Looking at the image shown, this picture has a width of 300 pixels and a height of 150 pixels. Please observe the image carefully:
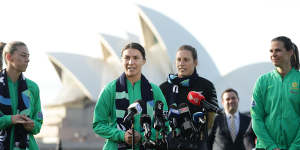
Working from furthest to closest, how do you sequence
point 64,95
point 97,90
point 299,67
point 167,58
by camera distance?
point 64,95
point 97,90
point 167,58
point 299,67

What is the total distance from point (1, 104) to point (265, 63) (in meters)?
32.5

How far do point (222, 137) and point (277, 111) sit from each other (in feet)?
7.40

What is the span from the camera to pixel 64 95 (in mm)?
39844

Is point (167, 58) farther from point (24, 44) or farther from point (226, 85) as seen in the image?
point (24, 44)

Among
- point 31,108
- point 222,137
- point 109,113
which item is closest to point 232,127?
point 222,137

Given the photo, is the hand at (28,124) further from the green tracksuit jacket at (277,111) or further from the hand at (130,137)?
the green tracksuit jacket at (277,111)

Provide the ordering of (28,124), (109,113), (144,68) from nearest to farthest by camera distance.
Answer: (109,113), (28,124), (144,68)

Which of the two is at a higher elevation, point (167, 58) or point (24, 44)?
point (167, 58)

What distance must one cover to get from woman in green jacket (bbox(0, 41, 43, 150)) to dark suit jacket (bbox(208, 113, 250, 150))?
2.48 m

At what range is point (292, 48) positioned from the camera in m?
3.54

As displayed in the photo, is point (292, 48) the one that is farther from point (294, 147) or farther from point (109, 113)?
point (109, 113)

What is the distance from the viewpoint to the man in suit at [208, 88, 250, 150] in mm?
5602

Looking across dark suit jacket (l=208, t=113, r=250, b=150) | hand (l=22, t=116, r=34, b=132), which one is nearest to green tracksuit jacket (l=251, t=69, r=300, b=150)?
hand (l=22, t=116, r=34, b=132)

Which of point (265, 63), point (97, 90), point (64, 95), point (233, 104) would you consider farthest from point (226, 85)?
point (233, 104)
